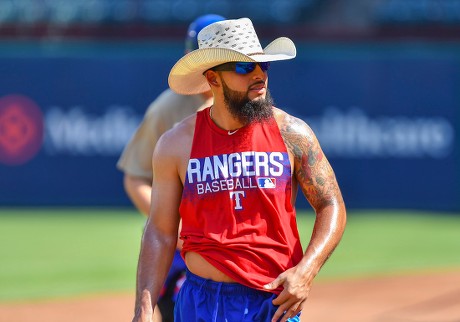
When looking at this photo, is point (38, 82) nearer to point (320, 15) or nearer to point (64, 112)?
point (64, 112)

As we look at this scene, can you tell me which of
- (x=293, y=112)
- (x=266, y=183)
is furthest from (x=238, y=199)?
(x=293, y=112)

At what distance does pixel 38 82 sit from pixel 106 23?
253cm

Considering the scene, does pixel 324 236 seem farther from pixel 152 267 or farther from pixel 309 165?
pixel 152 267

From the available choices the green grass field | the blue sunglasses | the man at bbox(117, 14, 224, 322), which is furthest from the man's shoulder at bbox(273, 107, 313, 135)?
the green grass field

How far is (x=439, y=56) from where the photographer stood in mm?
16562

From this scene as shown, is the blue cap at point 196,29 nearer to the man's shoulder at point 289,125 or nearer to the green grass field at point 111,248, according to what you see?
the man's shoulder at point 289,125

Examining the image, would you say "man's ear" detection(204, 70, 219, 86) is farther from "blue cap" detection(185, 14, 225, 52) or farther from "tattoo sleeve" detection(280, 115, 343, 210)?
"blue cap" detection(185, 14, 225, 52)

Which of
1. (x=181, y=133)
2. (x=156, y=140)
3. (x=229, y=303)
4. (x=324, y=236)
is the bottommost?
(x=229, y=303)

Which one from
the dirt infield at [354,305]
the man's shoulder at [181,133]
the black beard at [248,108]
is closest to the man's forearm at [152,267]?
the man's shoulder at [181,133]

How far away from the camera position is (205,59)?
4.46 meters

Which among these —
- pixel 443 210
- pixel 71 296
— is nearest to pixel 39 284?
pixel 71 296

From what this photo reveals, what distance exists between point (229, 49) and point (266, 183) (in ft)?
2.02

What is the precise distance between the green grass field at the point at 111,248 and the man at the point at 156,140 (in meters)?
4.16

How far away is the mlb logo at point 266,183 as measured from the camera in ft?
14.1
